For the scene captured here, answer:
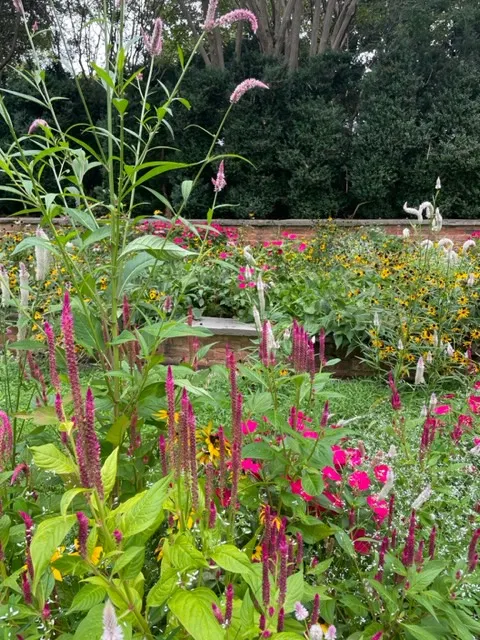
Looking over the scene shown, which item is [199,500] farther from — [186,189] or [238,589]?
[186,189]

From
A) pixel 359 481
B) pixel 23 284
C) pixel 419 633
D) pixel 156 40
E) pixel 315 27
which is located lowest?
pixel 419 633

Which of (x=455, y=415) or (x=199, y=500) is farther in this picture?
(x=455, y=415)

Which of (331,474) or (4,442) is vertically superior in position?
(4,442)

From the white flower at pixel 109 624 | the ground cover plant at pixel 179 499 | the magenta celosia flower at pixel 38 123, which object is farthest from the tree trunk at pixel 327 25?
the white flower at pixel 109 624

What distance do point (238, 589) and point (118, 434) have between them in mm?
442

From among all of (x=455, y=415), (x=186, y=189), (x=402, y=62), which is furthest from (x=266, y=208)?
(x=186, y=189)

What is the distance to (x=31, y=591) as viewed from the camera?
2.85 ft

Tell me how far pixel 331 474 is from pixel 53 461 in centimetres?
82

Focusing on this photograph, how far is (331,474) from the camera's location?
1.48m

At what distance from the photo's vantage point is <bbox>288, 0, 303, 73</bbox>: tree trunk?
1072 cm

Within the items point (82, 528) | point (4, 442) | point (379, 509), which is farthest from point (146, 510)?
point (379, 509)

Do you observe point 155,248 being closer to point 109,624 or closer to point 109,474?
point 109,474

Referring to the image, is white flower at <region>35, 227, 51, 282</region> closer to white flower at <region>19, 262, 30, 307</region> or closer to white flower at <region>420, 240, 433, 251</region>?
white flower at <region>19, 262, 30, 307</region>

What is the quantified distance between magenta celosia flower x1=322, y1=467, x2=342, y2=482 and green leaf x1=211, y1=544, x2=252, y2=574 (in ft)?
1.76
